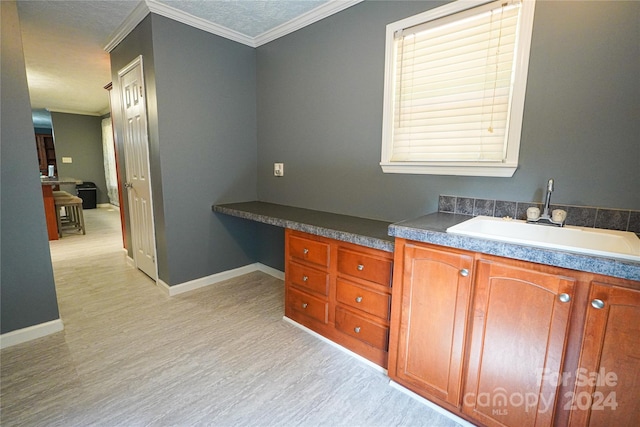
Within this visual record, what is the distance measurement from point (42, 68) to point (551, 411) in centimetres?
609

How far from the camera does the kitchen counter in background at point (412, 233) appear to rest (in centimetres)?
99

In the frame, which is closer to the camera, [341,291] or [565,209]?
[565,209]

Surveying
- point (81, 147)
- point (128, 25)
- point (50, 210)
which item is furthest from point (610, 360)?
point (81, 147)

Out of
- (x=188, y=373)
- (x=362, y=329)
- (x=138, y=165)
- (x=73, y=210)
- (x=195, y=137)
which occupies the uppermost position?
(x=195, y=137)

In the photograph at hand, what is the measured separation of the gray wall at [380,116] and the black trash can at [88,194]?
272 inches

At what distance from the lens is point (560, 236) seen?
4.73 feet

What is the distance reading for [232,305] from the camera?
258 cm

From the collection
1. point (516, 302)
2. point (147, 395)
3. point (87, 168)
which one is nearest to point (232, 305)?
point (147, 395)

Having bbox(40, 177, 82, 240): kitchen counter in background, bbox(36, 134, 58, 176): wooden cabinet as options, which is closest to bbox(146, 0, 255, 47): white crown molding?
bbox(40, 177, 82, 240): kitchen counter in background

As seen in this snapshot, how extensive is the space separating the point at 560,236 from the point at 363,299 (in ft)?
3.48

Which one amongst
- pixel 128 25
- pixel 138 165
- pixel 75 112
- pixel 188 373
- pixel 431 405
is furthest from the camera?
pixel 75 112

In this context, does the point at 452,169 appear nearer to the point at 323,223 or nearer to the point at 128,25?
the point at 323,223

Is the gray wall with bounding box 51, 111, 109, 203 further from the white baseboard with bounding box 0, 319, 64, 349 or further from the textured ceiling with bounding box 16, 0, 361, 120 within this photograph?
the white baseboard with bounding box 0, 319, 64, 349

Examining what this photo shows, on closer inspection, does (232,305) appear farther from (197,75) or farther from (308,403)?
(197,75)
